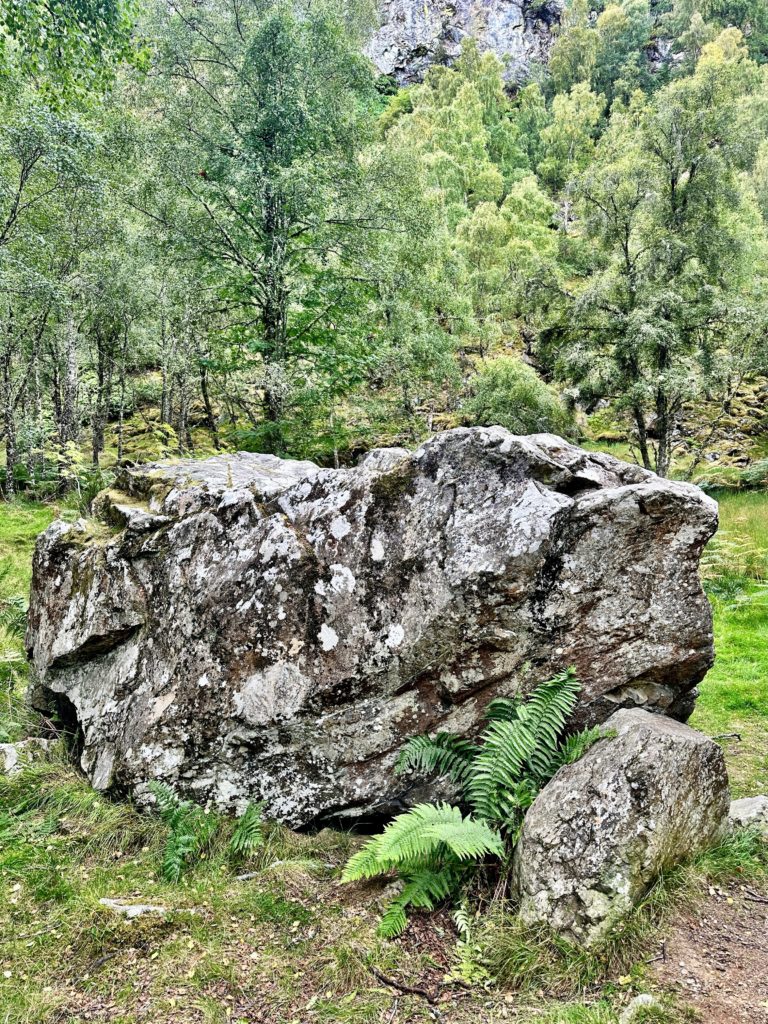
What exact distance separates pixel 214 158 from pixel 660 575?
11.6 metres

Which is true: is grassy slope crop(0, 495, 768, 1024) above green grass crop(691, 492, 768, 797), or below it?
above

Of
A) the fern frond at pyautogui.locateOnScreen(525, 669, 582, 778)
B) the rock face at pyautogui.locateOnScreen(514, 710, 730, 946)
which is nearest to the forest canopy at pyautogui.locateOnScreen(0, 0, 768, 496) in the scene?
the fern frond at pyautogui.locateOnScreen(525, 669, 582, 778)

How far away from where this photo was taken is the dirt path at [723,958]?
3.30m

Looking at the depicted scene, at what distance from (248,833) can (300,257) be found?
36.5ft

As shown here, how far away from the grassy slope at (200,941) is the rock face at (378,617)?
0.51m

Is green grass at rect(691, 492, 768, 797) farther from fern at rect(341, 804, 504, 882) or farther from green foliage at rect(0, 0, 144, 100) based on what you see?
green foliage at rect(0, 0, 144, 100)

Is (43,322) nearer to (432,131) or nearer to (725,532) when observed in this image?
(725,532)

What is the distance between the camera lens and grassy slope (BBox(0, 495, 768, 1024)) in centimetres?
360

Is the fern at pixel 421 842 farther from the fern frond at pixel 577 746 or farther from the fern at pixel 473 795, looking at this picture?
the fern frond at pixel 577 746

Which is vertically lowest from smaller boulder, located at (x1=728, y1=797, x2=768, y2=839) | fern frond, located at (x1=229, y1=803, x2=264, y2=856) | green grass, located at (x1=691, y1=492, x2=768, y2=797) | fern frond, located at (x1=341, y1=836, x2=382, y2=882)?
Answer: green grass, located at (x1=691, y1=492, x2=768, y2=797)

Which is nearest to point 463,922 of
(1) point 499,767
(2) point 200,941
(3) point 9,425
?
(1) point 499,767

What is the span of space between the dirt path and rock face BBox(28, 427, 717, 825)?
157cm

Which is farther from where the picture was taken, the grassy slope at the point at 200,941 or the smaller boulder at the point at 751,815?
the smaller boulder at the point at 751,815

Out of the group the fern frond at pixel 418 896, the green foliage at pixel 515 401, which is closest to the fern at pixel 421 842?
the fern frond at pixel 418 896
